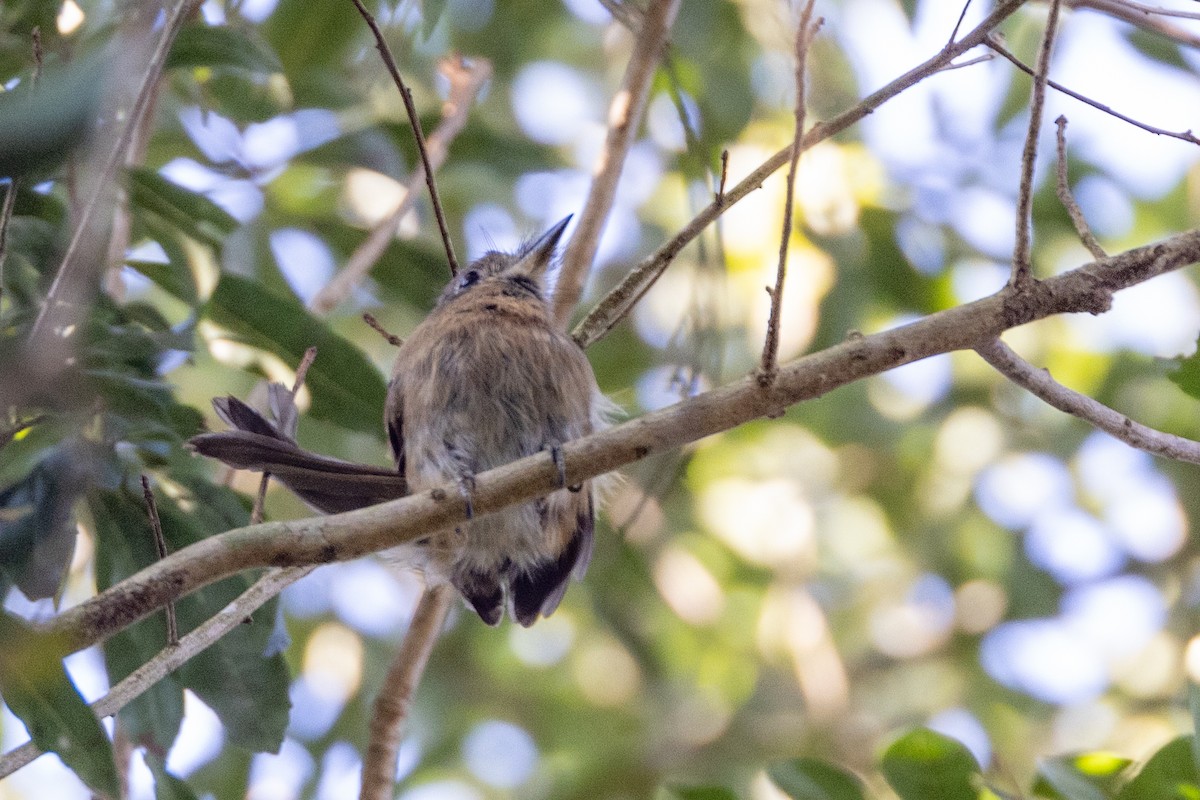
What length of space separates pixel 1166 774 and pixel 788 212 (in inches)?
58.8

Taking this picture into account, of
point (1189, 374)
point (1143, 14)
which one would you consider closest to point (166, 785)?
point (1189, 374)

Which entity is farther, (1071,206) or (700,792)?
(700,792)

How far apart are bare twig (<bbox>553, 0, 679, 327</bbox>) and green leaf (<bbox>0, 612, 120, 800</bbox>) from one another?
5.79 feet

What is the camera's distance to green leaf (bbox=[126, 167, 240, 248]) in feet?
9.89

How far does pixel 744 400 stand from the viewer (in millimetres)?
2217

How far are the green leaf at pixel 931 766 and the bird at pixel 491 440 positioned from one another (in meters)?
0.93

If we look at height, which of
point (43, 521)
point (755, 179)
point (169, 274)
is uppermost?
point (169, 274)

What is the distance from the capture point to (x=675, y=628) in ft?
18.0

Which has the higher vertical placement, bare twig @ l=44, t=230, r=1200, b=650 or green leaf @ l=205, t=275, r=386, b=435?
green leaf @ l=205, t=275, r=386, b=435

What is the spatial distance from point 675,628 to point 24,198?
3356mm

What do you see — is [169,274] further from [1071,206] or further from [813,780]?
[1071,206]

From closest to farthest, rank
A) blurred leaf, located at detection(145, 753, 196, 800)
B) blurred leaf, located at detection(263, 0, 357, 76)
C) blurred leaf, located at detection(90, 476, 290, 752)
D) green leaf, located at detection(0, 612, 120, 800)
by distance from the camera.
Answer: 1. green leaf, located at detection(0, 612, 120, 800)
2. blurred leaf, located at detection(145, 753, 196, 800)
3. blurred leaf, located at detection(90, 476, 290, 752)
4. blurred leaf, located at detection(263, 0, 357, 76)

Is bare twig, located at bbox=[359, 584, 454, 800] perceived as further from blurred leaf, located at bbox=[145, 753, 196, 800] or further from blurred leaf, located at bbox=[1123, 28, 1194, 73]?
blurred leaf, located at bbox=[1123, 28, 1194, 73]

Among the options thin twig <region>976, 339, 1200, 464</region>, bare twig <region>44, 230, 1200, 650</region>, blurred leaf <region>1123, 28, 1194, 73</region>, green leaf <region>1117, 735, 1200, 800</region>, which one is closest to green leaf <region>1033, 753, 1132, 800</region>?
green leaf <region>1117, 735, 1200, 800</region>
